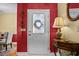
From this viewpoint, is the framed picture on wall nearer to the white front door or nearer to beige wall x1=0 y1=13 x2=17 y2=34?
the white front door

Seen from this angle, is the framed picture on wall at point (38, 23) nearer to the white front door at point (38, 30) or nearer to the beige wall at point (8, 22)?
the white front door at point (38, 30)

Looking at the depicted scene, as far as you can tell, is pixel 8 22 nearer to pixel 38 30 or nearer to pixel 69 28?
pixel 38 30

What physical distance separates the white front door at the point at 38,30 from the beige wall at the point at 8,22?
20 centimetres

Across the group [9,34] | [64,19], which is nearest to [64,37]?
[64,19]

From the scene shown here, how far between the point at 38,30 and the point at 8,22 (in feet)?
1.43

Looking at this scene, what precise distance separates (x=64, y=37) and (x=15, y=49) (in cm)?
74

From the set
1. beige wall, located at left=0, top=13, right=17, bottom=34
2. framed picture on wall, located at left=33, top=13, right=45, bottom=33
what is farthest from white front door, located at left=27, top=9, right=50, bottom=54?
beige wall, located at left=0, top=13, right=17, bottom=34

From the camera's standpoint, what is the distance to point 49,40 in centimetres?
179

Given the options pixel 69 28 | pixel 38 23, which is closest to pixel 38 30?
pixel 38 23

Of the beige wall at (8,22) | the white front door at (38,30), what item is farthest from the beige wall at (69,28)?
the beige wall at (8,22)

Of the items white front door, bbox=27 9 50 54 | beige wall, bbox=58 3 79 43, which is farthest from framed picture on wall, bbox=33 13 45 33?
beige wall, bbox=58 3 79 43

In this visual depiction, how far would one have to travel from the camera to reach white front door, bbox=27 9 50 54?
174cm

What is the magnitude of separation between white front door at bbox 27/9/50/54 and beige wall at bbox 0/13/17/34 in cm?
20

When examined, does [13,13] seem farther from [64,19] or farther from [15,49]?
[64,19]
